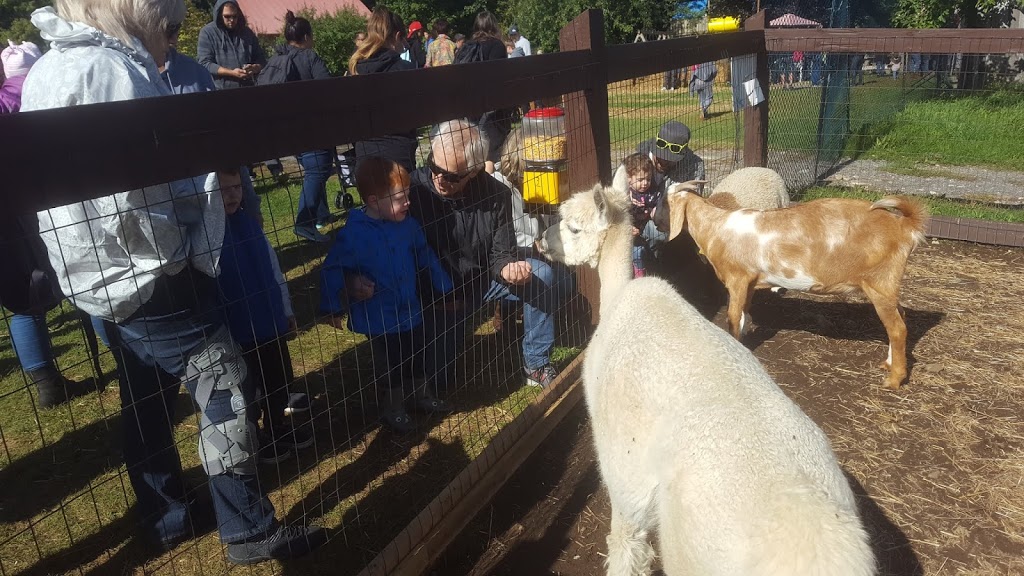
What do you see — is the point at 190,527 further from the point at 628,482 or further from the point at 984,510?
the point at 984,510

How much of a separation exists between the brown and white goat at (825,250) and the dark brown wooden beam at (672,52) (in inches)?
43.0

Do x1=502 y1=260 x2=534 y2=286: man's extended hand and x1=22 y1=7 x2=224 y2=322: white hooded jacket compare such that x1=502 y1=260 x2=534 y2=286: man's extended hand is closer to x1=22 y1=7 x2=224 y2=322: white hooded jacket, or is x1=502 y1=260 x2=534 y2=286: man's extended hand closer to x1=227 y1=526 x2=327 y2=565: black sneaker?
x1=227 y1=526 x2=327 y2=565: black sneaker

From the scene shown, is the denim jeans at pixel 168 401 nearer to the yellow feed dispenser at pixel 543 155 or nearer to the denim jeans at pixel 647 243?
the yellow feed dispenser at pixel 543 155

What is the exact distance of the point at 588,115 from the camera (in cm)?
418

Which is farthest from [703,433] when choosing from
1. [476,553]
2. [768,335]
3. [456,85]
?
[768,335]

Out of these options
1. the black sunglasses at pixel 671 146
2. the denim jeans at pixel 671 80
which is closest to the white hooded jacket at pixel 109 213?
the black sunglasses at pixel 671 146

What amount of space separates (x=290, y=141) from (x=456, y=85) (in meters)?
0.99

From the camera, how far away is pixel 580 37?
402cm

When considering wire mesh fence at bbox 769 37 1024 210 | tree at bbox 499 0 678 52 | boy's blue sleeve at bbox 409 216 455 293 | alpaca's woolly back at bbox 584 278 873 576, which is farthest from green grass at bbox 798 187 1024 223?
tree at bbox 499 0 678 52

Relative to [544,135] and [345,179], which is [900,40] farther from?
[345,179]

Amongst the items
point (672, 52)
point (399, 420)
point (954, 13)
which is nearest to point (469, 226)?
point (399, 420)

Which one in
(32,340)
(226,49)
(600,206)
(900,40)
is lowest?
(32,340)

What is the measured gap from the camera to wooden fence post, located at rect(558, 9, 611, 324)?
403 cm

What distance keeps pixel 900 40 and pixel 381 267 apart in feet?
18.6
